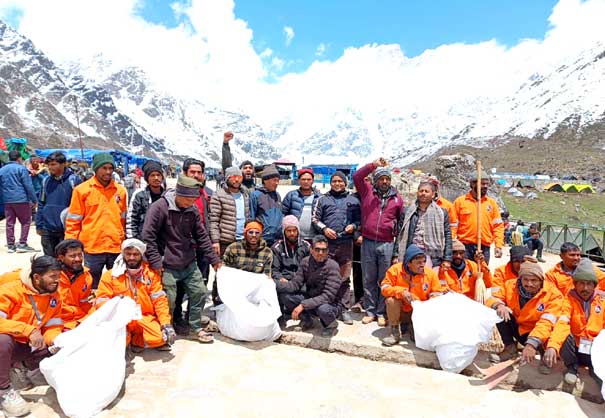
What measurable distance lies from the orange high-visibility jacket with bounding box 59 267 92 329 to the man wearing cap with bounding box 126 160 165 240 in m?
0.67

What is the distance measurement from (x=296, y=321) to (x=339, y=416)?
1723mm

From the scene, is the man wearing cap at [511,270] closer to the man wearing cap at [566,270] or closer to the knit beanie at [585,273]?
the man wearing cap at [566,270]

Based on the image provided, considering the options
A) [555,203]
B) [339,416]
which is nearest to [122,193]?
[339,416]

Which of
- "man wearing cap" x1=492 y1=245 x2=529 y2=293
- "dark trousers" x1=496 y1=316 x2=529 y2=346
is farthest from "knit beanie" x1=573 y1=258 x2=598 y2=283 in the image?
"dark trousers" x1=496 y1=316 x2=529 y2=346

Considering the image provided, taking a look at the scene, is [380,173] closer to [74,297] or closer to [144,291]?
[144,291]

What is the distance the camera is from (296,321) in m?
4.82

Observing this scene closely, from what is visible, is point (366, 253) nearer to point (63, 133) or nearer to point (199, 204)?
point (199, 204)

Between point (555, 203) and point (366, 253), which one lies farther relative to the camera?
point (555, 203)

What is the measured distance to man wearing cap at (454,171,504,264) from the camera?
198 inches

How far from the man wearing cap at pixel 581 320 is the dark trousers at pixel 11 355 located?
13.9ft

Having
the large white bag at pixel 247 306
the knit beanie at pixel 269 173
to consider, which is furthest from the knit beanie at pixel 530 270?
the knit beanie at pixel 269 173

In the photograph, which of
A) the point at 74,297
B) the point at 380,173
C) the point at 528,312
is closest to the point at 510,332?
the point at 528,312

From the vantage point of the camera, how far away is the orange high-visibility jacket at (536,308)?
11.7ft

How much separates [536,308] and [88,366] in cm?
372
